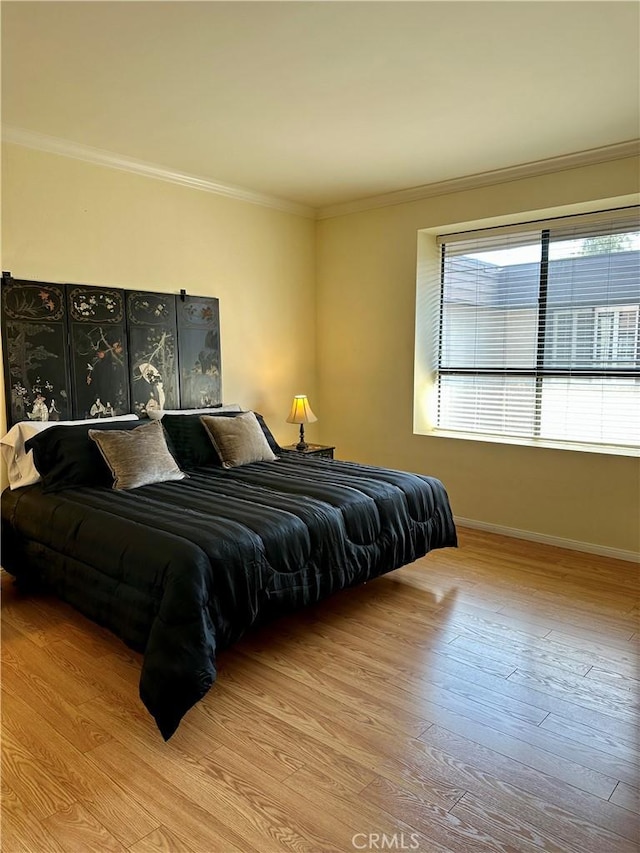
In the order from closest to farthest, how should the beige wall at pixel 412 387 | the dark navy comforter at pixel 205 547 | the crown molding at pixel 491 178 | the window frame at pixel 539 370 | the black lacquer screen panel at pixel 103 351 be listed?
the dark navy comforter at pixel 205 547 < the black lacquer screen panel at pixel 103 351 < the crown molding at pixel 491 178 < the beige wall at pixel 412 387 < the window frame at pixel 539 370

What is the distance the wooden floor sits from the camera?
168 cm

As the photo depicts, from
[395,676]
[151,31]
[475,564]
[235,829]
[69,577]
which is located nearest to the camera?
[235,829]

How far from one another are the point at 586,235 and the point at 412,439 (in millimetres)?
1967

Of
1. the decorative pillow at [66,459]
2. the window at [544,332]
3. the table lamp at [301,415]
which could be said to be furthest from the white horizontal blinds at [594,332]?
the decorative pillow at [66,459]

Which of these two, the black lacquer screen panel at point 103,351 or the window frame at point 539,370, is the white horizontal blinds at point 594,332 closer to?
the window frame at point 539,370

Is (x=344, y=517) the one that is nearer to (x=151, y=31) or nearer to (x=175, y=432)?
(x=175, y=432)

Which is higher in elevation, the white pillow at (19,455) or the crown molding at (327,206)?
the crown molding at (327,206)

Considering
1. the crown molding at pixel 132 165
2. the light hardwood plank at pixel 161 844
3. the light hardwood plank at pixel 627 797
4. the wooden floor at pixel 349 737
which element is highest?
the crown molding at pixel 132 165

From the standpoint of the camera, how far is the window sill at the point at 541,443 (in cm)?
390

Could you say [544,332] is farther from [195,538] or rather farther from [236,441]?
[195,538]

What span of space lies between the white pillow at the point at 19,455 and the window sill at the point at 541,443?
2.89 m

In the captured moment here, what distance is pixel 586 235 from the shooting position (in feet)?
13.1

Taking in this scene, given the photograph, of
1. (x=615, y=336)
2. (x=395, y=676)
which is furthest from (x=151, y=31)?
(x=615, y=336)

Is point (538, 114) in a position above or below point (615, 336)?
above
